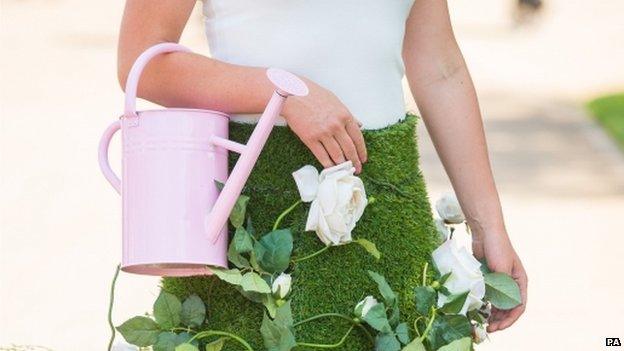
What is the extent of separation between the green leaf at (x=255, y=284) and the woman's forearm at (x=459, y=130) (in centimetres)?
65

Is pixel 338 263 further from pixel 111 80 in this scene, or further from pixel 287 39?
pixel 111 80

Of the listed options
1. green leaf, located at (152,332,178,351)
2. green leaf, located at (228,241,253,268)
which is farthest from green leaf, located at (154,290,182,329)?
green leaf, located at (228,241,253,268)

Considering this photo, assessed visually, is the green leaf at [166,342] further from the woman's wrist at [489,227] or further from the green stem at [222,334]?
the woman's wrist at [489,227]

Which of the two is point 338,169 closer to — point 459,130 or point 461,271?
point 461,271

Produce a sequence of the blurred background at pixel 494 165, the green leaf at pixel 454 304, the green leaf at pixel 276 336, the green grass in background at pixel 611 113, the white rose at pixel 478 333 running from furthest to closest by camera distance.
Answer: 1. the green grass in background at pixel 611 113
2. the blurred background at pixel 494 165
3. the white rose at pixel 478 333
4. the green leaf at pixel 454 304
5. the green leaf at pixel 276 336

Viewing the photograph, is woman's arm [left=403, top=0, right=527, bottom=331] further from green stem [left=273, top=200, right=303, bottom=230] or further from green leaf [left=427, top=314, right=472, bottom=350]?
green stem [left=273, top=200, right=303, bottom=230]

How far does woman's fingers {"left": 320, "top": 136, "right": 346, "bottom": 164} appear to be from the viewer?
2.38 m

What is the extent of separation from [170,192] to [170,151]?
0.20ft

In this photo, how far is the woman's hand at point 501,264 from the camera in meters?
2.86

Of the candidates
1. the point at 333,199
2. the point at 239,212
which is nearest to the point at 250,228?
the point at 239,212

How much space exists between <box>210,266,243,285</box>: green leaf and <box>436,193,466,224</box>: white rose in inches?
25.2

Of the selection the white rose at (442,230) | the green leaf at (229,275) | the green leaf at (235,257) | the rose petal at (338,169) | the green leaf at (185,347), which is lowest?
the green leaf at (185,347)

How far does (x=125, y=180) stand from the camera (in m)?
2.38

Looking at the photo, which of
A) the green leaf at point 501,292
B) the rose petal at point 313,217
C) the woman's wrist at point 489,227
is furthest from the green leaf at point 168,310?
the woman's wrist at point 489,227
